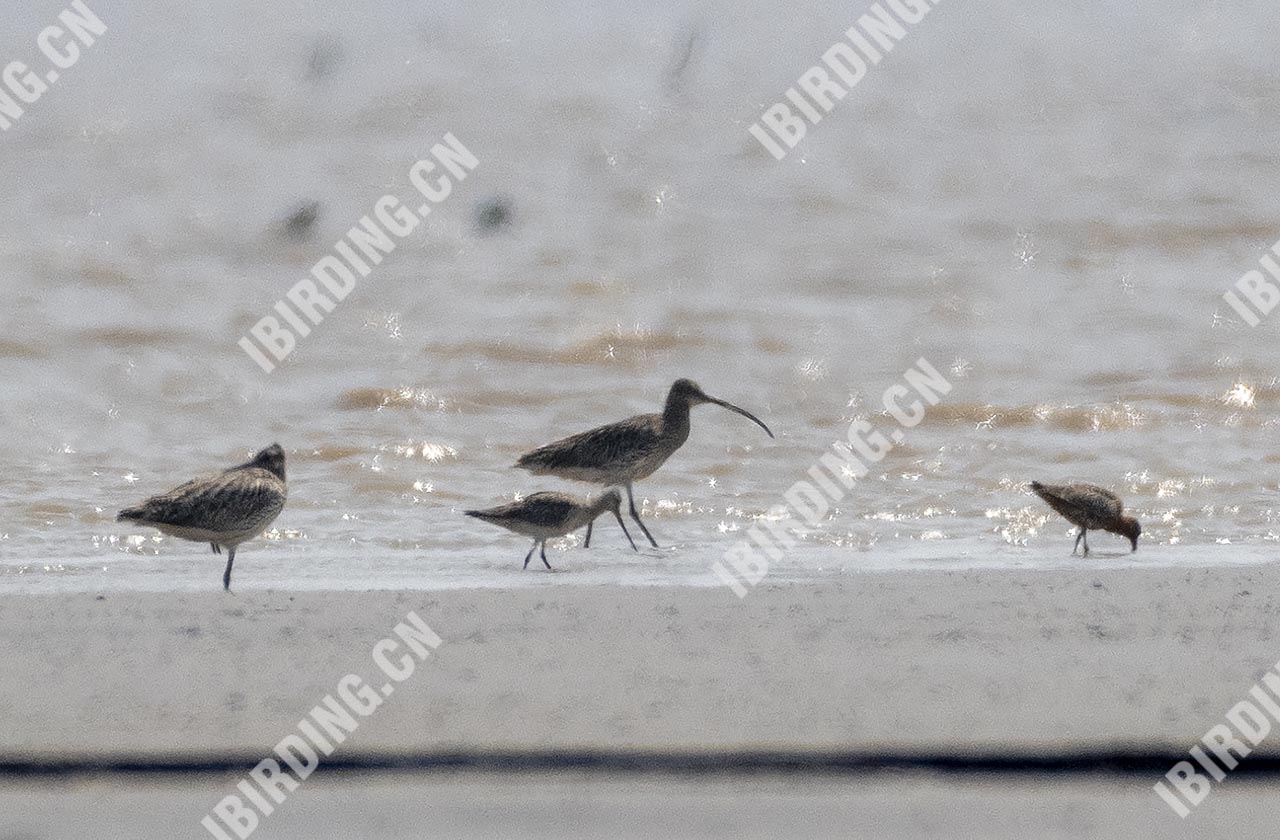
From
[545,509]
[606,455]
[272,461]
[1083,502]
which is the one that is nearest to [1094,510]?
[1083,502]

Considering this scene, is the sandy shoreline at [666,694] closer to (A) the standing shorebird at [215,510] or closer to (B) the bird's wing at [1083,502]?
(A) the standing shorebird at [215,510]

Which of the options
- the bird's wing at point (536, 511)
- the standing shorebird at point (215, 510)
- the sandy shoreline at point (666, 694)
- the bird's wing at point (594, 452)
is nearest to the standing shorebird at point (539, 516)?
the bird's wing at point (536, 511)

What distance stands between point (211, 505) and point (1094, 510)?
3114mm

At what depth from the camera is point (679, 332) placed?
13422 millimetres

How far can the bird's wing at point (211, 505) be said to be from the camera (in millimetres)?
5918

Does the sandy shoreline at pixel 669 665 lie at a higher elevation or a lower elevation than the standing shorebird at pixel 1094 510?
lower

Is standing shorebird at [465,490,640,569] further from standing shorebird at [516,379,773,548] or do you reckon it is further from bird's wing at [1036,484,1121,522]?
bird's wing at [1036,484,1121,522]

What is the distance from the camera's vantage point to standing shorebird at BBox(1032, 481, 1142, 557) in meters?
6.62

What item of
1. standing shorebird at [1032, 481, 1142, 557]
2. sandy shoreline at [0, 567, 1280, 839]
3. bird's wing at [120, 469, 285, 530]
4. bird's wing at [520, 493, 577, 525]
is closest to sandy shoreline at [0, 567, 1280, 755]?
sandy shoreline at [0, 567, 1280, 839]

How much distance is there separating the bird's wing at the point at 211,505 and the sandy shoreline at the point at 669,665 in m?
0.99

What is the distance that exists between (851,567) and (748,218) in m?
10.4

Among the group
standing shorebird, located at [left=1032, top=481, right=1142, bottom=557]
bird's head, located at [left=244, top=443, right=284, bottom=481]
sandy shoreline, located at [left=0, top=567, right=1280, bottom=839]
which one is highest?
bird's head, located at [left=244, top=443, right=284, bottom=481]

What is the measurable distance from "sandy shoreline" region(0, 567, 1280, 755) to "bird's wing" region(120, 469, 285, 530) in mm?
992

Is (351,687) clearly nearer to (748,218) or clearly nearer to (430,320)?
(430,320)
